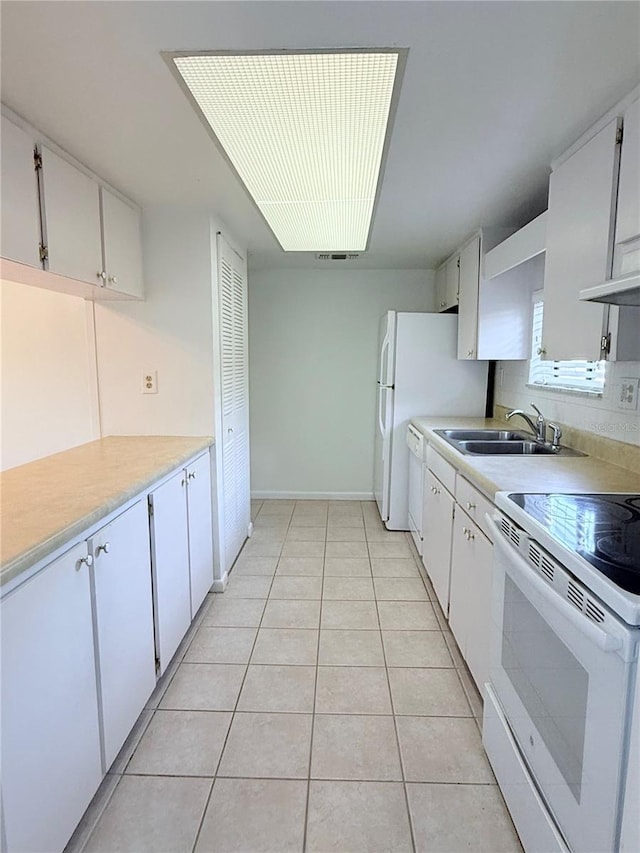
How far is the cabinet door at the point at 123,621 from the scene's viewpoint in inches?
56.7

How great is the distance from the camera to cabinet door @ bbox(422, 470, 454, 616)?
91.7 inches

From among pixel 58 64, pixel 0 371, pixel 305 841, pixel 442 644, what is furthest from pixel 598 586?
pixel 0 371

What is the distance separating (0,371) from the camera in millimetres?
2301

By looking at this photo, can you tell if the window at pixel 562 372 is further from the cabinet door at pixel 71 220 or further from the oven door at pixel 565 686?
the cabinet door at pixel 71 220

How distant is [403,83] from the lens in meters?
1.35

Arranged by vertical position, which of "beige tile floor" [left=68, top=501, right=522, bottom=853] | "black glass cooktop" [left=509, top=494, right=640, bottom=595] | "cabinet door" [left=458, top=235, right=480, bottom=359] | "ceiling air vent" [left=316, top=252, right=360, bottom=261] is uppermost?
"ceiling air vent" [left=316, top=252, right=360, bottom=261]

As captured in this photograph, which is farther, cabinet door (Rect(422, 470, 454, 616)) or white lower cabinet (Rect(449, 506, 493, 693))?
cabinet door (Rect(422, 470, 454, 616))

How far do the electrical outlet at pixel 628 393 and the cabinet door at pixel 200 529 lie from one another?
195 cm

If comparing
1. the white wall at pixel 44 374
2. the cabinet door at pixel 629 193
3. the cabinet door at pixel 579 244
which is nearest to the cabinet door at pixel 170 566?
the white wall at pixel 44 374

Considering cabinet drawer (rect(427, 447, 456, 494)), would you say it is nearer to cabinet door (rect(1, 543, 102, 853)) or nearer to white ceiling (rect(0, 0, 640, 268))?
white ceiling (rect(0, 0, 640, 268))

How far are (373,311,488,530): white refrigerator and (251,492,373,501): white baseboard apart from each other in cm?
95

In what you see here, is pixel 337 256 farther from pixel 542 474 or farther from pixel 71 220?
pixel 542 474

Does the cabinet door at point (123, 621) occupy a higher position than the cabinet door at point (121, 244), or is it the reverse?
the cabinet door at point (121, 244)

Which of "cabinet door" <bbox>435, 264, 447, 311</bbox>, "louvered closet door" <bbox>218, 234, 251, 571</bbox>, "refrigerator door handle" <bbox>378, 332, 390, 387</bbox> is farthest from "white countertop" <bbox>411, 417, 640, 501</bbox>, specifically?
"cabinet door" <bbox>435, 264, 447, 311</bbox>
